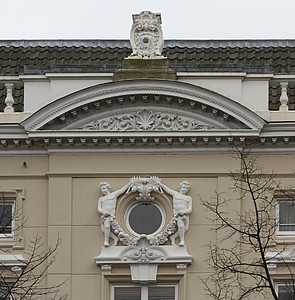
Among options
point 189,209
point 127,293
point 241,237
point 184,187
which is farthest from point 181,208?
point 127,293

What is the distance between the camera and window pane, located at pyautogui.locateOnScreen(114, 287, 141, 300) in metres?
37.0

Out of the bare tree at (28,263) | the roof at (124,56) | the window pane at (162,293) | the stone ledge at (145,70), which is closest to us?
the bare tree at (28,263)

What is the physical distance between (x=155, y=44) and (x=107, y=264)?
4.99 metres

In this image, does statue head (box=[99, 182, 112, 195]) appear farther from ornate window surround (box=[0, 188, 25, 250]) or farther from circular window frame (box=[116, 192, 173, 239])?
ornate window surround (box=[0, 188, 25, 250])

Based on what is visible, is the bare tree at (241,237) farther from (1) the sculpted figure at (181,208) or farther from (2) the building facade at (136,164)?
(1) the sculpted figure at (181,208)

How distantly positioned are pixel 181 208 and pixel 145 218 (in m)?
0.95

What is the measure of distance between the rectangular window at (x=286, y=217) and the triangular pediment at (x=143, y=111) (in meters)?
1.75

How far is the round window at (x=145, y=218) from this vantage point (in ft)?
122

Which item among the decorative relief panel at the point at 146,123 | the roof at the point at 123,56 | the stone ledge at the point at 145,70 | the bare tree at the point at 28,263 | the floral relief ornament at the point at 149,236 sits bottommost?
the bare tree at the point at 28,263

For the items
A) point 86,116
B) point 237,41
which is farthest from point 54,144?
point 237,41

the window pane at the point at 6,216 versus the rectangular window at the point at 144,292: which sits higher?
the window pane at the point at 6,216
